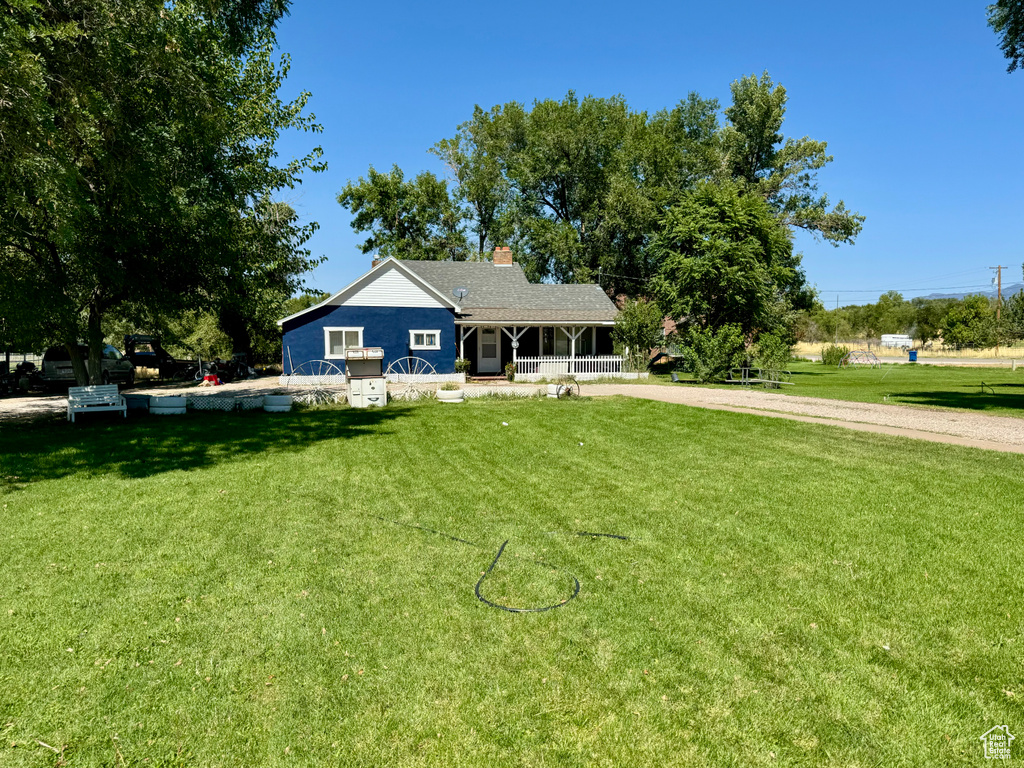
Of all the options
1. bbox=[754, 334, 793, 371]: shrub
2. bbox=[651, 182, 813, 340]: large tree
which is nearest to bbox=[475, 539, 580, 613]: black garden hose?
bbox=[754, 334, 793, 371]: shrub

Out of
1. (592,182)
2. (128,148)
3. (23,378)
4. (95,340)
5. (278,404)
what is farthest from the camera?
(592,182)

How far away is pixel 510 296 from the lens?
99.3 feet

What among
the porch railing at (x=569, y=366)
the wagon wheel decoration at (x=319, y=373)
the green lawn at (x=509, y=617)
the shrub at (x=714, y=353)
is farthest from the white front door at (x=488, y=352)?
the green lawn at (x=509, y=617)

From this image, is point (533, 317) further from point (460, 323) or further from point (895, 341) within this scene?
point (895, 341)

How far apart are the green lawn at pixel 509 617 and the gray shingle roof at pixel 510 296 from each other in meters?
20.2

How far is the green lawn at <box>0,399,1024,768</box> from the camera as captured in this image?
3.05 m

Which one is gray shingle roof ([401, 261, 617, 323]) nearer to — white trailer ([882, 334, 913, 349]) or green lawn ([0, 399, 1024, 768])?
green lawn ([0, 399, 1024, 768])

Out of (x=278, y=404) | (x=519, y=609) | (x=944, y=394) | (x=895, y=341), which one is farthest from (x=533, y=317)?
(x=895, y=341)

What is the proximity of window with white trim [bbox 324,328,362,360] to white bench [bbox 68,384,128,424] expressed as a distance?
12059 mm

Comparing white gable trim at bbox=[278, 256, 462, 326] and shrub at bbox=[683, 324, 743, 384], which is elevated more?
white gable trim at bbox=[278, 256, 462, 326]

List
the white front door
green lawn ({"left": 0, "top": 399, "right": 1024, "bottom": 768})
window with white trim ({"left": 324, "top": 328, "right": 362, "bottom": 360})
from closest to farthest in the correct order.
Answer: green lawn ({"left": 0, "top": 399, "right": 1024, "bottom": 768}), window with white trim ({"left": 324, "top": 328, "right": 362, "bottom": 360}), the white front door

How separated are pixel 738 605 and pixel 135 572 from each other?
5.30 m

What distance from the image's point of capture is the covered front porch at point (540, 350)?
2738 cm

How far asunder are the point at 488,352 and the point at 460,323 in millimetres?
3293
